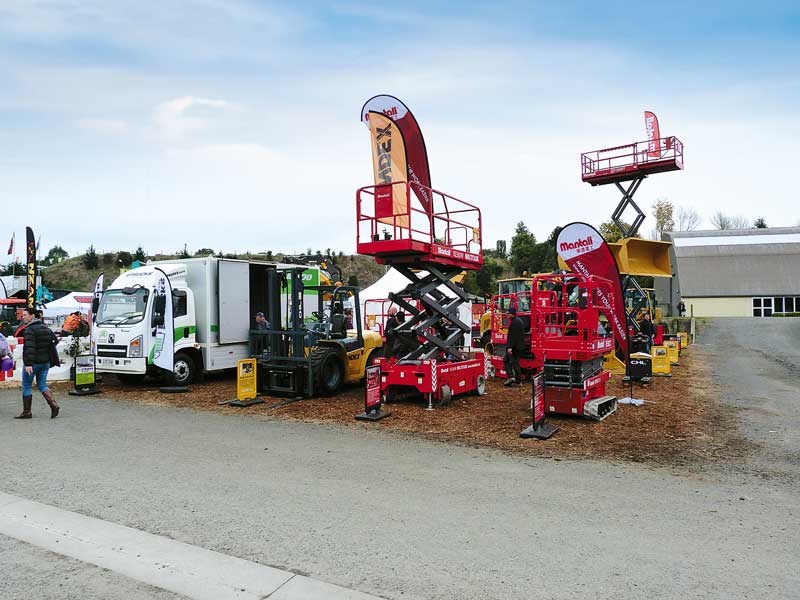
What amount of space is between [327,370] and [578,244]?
6.24m

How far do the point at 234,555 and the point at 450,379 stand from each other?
745cm

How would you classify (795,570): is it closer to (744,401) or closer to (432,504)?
(432,504)

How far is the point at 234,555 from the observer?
179 inches

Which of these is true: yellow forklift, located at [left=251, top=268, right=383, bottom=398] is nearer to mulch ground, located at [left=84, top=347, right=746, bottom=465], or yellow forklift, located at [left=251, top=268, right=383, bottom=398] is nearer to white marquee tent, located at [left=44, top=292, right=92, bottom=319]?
mulch ground, located at [left=84, top=347, right=746, bottom=465]

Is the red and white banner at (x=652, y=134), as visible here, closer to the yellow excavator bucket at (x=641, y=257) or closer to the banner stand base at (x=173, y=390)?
the yellow excavator bucket at (x=641, y=257)

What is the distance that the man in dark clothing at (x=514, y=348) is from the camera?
13.9 meters

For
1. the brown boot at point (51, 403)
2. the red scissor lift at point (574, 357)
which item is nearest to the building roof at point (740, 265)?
the red scissor lift at point (574, 357)

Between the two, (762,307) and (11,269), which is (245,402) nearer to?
(762,307)

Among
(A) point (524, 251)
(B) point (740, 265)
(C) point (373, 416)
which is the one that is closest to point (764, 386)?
(C) point (373, 416)

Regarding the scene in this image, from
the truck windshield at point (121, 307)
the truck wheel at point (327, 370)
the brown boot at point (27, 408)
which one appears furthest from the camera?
the truck windshield at point (121, 307)

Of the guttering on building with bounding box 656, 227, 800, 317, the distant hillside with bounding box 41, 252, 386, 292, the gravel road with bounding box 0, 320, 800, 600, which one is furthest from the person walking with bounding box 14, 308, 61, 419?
the distant hillside with bounding box 41, 252, 386, 292

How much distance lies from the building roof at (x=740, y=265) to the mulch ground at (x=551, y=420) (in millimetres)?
42129

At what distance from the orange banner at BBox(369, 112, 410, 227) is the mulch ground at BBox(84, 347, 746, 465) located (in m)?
3.58

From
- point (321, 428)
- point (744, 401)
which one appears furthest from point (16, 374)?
point (744, 401)
